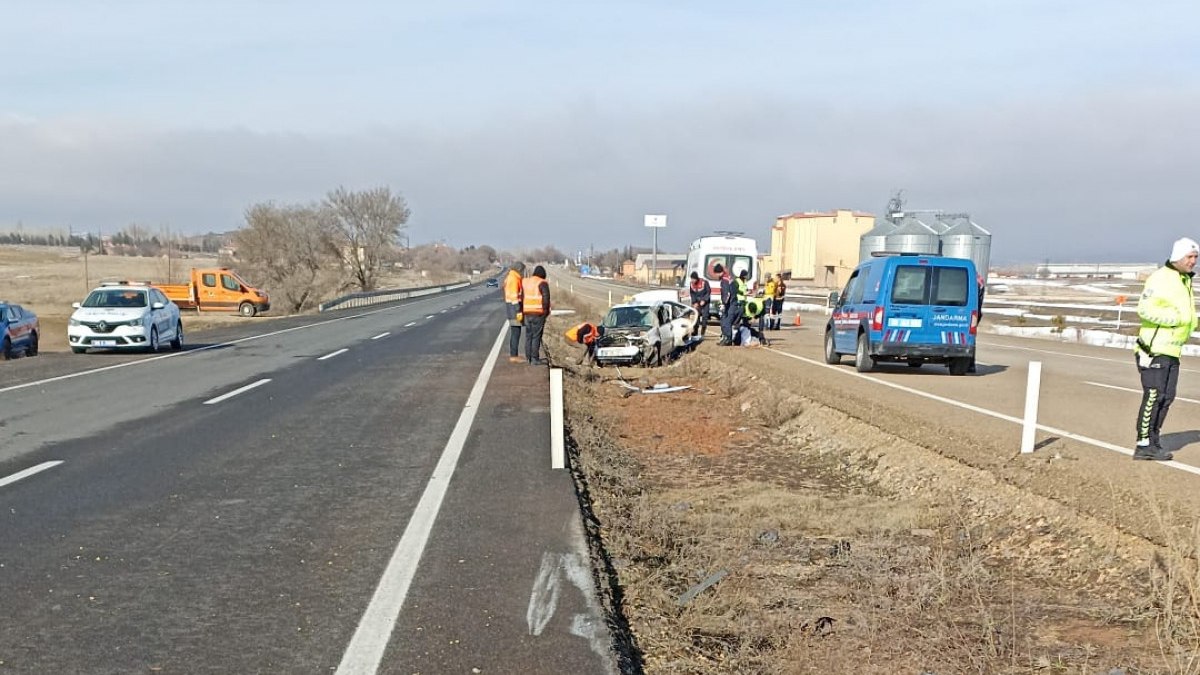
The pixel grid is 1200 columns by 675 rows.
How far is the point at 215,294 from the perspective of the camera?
4422 cm

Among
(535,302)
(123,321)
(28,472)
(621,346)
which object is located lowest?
(621,346)

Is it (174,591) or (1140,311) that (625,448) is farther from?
(174,591)

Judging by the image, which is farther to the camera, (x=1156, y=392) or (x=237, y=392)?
(x=237, y=392)

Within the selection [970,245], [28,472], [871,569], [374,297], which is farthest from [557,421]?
[374,297]

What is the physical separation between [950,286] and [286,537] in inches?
473

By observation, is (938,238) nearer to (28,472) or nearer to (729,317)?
(729,317)

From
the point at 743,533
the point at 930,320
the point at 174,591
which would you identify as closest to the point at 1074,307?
the point at 930,320

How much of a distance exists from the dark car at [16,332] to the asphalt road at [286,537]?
8.50 metres

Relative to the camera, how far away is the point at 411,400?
12719mm

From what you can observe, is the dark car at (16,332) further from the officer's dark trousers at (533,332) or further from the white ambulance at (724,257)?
the white ambulance at (724,257)

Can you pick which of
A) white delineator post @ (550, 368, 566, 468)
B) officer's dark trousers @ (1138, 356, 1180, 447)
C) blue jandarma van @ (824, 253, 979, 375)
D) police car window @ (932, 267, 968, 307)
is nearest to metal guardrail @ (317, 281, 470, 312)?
blue jandarma van @ (824, 253, 979, 375)

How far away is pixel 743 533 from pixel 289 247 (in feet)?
212

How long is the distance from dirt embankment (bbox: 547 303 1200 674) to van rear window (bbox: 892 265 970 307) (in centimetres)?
478

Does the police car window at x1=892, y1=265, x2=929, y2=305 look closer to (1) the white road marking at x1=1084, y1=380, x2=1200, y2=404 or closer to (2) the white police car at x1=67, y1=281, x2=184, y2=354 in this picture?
(1) the white road marking at x1=1084, y1=380, x2=1200, y2=404
